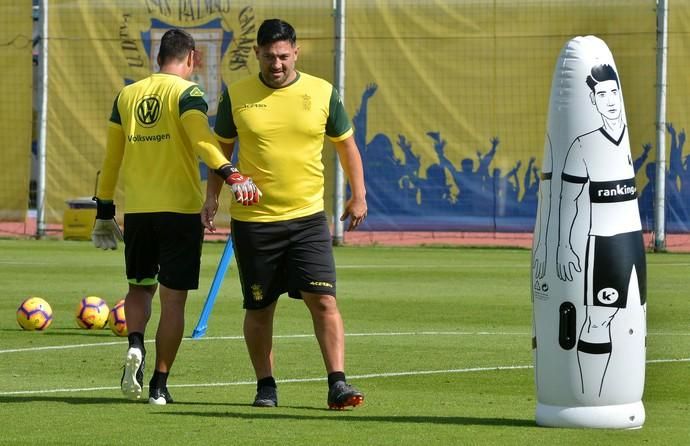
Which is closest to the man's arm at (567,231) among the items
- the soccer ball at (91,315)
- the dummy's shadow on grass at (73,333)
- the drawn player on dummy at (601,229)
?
the drawn player on dummy at (601,229)

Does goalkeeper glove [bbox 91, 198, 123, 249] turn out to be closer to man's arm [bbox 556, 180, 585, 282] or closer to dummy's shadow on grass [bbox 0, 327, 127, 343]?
dummy's shadow on grass [bbox 0, 327, 127, 343]

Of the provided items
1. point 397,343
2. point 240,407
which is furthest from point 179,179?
point 397,343

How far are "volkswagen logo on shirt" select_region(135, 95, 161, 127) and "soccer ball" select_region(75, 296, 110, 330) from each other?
4.86 m

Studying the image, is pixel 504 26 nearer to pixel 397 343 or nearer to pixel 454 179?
pixel 454 179

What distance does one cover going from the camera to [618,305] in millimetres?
7500

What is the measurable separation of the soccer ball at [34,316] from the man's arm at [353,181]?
17.7 ft

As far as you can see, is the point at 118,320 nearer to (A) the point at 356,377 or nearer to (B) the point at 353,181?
(A) the point at 356,377

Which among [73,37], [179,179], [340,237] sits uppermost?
[73,37]

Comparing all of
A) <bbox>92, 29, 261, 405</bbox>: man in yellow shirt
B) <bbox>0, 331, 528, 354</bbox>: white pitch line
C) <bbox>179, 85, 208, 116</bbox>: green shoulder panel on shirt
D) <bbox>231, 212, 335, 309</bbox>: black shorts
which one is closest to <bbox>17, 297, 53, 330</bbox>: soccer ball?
<bbox>0, 331, 528, 354</bbox>: white pitch line

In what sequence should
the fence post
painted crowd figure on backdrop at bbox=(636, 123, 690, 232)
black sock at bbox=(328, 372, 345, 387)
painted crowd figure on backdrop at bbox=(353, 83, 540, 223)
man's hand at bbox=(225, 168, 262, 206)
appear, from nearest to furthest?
1. man's hand at bbox=(225, 168, 262, 206)
2. black sock at bbox=(328, 372, 345, 387)
3. the fence post
4. painted crowd figure on backdrop at bbox=(636, 123, 690, 232)
5. painted crowd figure on backdrop at bbox=(353, 83, 540, 223)

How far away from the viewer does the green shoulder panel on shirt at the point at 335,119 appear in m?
8.92

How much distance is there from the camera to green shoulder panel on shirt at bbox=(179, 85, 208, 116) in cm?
904

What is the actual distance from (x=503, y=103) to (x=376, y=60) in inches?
98.8

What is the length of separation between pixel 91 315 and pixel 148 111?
194 inches
